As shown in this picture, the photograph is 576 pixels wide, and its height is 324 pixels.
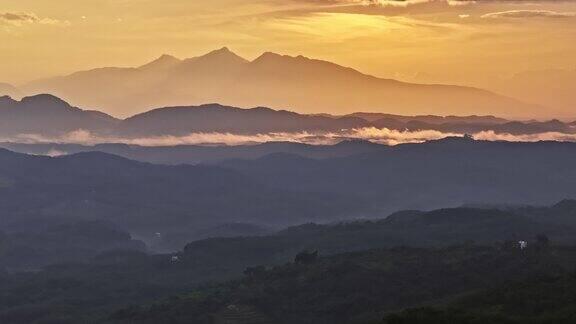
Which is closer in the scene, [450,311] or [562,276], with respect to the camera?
[450,311]

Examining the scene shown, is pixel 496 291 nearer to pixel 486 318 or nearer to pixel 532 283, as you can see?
pixel 532 283

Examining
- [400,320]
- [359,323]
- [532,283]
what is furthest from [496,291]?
[400,320]

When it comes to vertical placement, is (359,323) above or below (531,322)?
below

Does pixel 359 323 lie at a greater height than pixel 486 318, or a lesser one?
lesser

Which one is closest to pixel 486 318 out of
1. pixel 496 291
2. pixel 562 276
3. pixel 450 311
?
pixel 450 311

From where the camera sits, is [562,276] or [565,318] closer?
[565,318]

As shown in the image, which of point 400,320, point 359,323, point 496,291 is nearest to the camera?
point 400,320

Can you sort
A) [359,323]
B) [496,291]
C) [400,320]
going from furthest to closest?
[359,323] → [496,291] → [400,320]

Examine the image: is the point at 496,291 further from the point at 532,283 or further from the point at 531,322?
the point at 531,322
